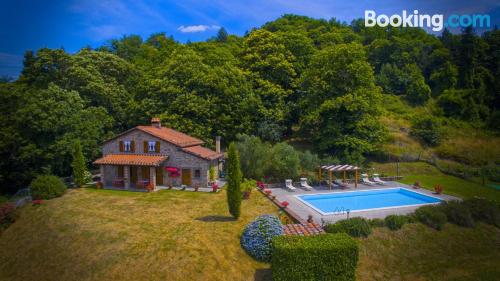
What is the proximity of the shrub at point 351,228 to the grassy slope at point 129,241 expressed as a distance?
4.33m

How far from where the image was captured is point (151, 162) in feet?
87.5

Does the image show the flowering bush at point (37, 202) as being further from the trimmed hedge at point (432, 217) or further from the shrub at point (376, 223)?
the trimmed hedge at point (432, 217)

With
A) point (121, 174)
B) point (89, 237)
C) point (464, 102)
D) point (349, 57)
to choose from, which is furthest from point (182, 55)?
point (464, 102)

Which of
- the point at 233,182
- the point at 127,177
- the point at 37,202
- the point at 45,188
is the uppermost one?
the point at 233,182

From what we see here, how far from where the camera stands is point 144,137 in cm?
2850

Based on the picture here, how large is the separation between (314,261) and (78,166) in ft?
73.1

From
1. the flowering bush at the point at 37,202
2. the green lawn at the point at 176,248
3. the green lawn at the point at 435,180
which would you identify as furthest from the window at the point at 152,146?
the green lawn at the point at 435,180

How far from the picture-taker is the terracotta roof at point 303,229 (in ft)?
53.1

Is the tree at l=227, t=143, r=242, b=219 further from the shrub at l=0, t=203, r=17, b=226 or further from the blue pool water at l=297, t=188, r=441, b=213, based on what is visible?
the shrub at l=0, t=203, r=17, b=226

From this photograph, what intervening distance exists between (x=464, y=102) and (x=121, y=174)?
159 ft

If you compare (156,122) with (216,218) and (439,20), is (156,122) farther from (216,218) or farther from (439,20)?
(439,20)

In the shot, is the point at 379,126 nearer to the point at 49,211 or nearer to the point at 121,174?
the point at 121,174

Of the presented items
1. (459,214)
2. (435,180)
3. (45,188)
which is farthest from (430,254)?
(45,188)

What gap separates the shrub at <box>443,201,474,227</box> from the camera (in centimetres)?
Answer: 1902
